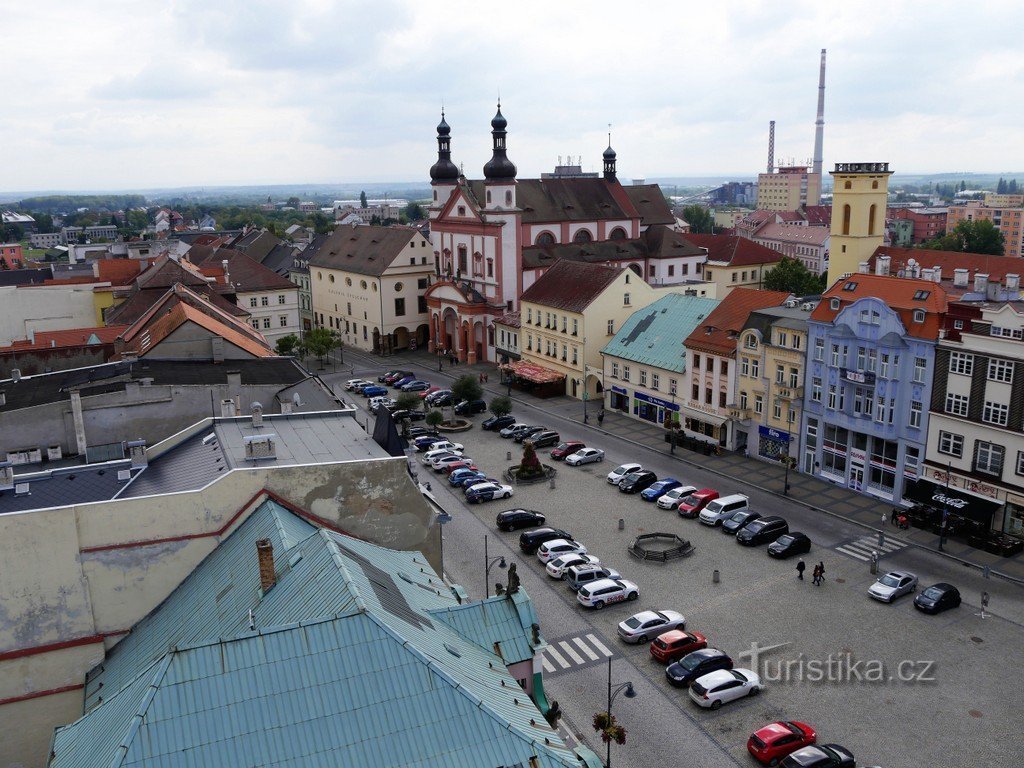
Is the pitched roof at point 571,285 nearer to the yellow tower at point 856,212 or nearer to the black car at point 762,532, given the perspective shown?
the yellow tower at point 856,212

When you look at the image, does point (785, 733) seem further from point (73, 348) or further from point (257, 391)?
point (73, 348)

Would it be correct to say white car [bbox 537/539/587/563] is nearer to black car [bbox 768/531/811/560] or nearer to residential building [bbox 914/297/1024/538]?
black car [bbox 768/531/811/560]

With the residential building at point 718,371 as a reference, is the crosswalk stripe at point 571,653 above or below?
below

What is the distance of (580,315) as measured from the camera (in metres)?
72.5

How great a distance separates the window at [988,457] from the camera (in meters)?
43.8

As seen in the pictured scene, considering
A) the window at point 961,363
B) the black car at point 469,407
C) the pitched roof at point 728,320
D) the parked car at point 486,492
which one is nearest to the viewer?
the window at point 961,363

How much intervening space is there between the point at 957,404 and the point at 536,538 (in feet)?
78.7

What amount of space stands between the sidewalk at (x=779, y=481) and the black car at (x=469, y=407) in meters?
4.65

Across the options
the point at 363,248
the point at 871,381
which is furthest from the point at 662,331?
the point at 363,248

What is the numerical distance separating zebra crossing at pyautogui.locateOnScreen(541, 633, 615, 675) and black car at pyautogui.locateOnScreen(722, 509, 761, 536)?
13181 mm

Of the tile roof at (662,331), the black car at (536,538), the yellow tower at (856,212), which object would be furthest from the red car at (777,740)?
the yellow tower at (856,212)

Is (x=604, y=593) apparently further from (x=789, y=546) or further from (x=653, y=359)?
(x=653, y=359)

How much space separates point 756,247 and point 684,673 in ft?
297

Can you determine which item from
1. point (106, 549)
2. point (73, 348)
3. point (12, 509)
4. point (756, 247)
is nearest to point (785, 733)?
point (106, 549)
